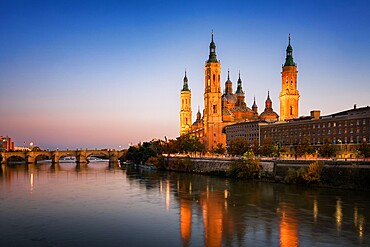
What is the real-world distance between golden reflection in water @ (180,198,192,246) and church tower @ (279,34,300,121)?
10462 cm

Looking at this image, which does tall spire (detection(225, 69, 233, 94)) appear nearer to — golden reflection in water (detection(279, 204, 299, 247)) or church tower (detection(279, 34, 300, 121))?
church tower (detection(279, 34, 300, 121))

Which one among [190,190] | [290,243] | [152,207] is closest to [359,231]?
[290,243]

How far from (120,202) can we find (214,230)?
68.0 feet

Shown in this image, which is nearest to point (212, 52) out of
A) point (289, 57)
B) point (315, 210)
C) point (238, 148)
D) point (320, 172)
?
point (289, 57)

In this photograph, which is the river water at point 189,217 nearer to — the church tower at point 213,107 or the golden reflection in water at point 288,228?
the golden reflection in water at point 288,228

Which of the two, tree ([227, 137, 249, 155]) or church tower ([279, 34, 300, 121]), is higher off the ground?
church tower ([279, 34, 300, 121])

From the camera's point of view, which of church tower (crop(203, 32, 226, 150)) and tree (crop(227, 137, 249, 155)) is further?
church tower (crop(203, 32, 226, 150))

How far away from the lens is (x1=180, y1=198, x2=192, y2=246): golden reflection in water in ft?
111

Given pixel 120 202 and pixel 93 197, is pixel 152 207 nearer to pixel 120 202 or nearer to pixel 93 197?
pixel 120 202

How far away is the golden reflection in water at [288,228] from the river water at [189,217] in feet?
0.26

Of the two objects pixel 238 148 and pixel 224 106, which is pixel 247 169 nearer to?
pixel 238 148

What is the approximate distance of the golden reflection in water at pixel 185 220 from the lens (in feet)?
111

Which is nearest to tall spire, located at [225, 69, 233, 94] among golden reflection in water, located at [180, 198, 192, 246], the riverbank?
the riverbank

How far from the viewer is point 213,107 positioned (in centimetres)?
15862
